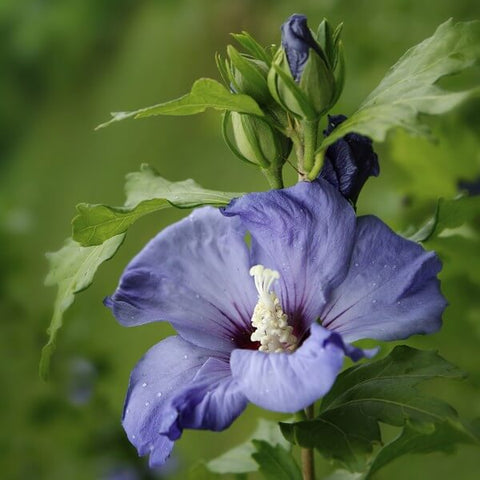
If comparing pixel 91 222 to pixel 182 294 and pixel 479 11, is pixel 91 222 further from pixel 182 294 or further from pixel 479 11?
pixel 479 11


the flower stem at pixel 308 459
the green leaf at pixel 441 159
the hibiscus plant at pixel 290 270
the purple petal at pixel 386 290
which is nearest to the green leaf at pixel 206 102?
the hibiscus plant at pixel 290 270

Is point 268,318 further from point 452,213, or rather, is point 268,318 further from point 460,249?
point 460,249

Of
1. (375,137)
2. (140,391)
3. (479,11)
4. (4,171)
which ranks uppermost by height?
(375,137)

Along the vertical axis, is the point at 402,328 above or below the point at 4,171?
above

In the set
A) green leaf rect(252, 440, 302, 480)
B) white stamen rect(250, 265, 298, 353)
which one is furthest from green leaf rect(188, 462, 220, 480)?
white stamen rect(250, 265, 298, 353)

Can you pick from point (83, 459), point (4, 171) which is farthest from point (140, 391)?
point (4, 171)

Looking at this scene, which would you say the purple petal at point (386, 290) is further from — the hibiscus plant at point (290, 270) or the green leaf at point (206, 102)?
the green leaf at point (206, 102)
